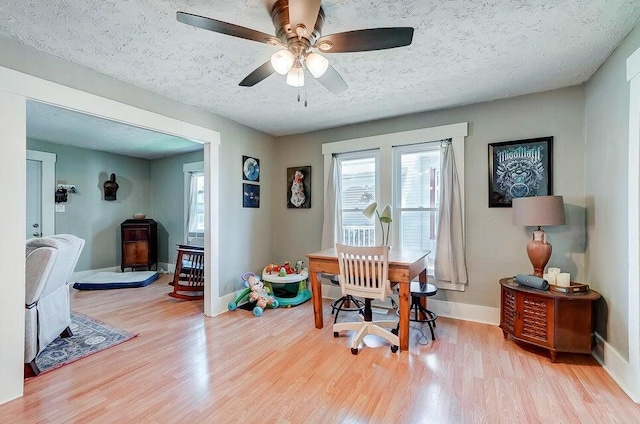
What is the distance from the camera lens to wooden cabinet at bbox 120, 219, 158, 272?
5.54 m

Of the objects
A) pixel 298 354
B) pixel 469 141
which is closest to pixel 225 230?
pixel 298 354

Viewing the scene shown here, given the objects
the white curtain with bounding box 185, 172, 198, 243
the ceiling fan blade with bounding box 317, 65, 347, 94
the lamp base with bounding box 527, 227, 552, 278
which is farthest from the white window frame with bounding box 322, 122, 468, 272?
the white curtain with bounding box 185, 172, 198, 243

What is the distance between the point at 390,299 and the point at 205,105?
312 centimetres

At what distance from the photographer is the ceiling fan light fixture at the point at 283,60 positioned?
161 cm

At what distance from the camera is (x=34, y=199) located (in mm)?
4715

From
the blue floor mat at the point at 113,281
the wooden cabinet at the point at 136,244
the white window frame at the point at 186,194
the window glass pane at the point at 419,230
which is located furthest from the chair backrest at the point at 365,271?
the wooden cabinet at the point at 136,244

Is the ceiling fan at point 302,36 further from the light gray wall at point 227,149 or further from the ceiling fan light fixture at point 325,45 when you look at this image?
the light gray wall at point 227,149

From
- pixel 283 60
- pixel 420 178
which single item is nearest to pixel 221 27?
pixel 283 60

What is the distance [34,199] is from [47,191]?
0.67 ft

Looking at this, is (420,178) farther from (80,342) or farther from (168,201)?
(168,201)

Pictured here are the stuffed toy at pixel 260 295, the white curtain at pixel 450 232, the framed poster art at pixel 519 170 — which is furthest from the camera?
the stuffed toy at pixel 260 295

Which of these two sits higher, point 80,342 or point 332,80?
point 332,80

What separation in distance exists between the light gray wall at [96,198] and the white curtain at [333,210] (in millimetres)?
4385

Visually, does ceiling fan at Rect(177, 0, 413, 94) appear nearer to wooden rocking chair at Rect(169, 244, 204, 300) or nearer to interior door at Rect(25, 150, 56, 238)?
wooden rocking chair at Rect(169, 244, 204, 300)
